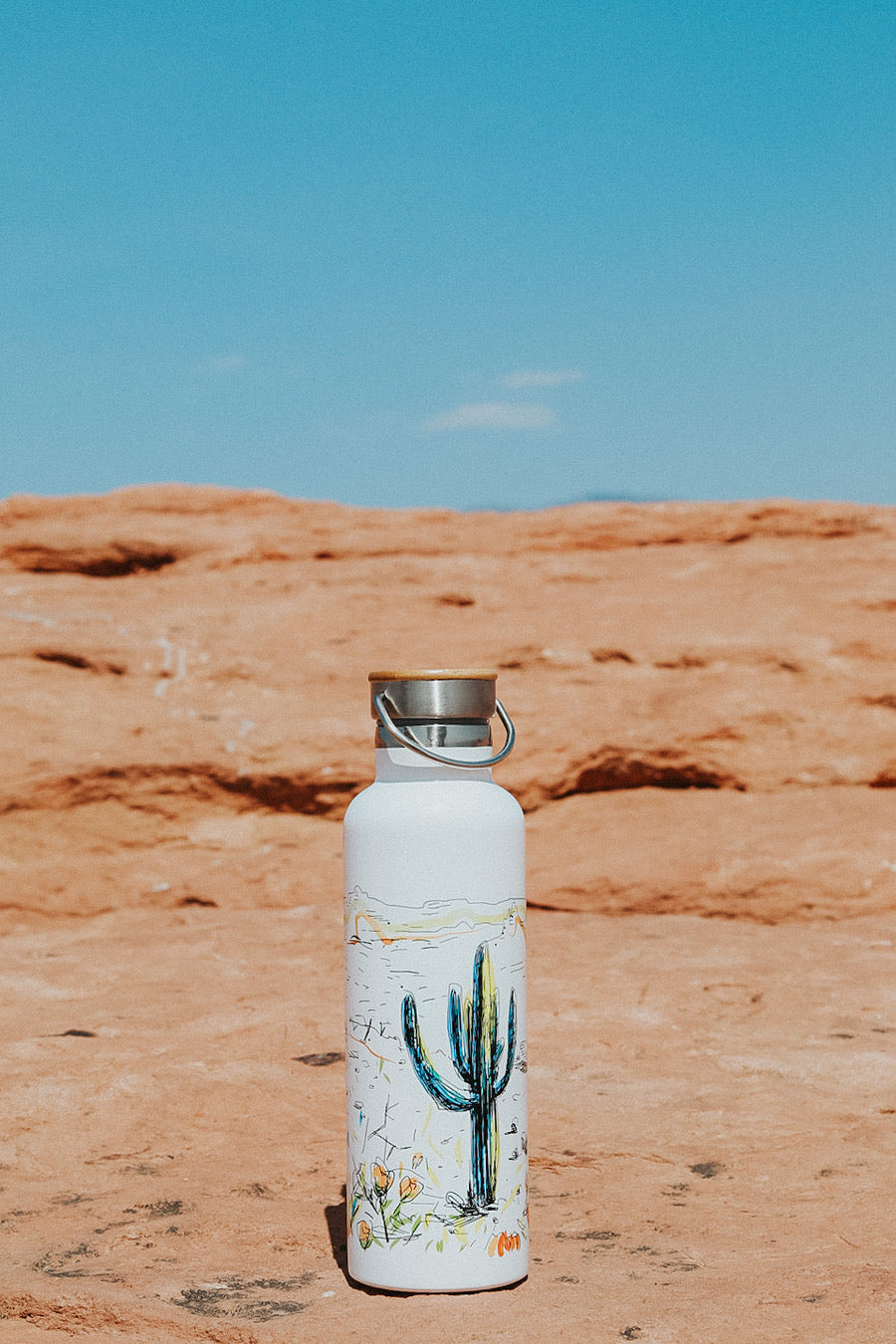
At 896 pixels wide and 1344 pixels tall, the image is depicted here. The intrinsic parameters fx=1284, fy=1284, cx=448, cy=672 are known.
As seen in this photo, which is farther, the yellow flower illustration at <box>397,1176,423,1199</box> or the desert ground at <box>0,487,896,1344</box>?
the desert ground at <box>0,487,896,1344</box>

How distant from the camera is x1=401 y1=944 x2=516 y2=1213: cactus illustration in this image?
2.48m

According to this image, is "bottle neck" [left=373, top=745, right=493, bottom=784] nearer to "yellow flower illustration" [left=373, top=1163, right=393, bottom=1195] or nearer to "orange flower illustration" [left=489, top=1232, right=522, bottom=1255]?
"yellow flower illustration" [left=373, top=1163, right=393, bottom=1195]

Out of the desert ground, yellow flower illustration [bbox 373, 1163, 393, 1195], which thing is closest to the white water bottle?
yellow flower illustration [bbox 373, 1163, 393, 1195]

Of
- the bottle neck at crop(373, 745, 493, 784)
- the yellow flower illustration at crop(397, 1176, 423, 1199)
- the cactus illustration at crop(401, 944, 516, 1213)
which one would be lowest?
the yellow flower illustration at crop(397, 1176, 423, 1199)

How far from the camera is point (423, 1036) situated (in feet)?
8.14

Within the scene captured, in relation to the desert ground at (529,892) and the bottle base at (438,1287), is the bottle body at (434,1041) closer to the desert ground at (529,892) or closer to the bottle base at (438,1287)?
the bottle base at (438,1287)

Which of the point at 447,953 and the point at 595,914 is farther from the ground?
the point at 447,953

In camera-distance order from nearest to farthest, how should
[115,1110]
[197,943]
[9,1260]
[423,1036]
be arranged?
[423,1036]
[9,1260]
[115,1110]
[197,943]

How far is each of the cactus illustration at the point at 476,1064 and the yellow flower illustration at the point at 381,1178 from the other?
0.52 feet

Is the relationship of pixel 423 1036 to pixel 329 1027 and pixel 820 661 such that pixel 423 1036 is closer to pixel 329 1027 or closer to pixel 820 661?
pixel 329 1027

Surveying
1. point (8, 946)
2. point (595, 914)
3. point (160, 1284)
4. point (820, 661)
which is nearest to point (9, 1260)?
point (160, 1284)

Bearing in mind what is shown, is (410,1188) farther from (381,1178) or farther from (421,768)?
(421,768)

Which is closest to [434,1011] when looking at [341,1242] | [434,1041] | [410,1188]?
[434,1041]

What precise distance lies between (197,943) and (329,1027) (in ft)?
4.55
